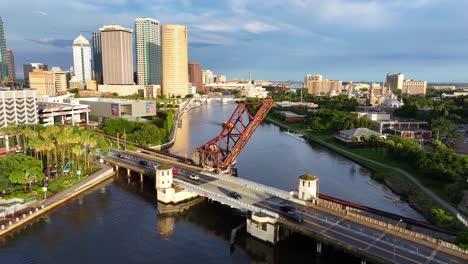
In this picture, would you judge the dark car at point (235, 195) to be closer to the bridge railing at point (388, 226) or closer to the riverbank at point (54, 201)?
the bridge railing at point (388, 226)

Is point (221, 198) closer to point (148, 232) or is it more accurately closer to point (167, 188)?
point (167, 188)

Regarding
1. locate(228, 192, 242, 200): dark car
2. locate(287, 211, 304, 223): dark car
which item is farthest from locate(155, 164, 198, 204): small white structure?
locate(287, 211, 304, 223): dark car

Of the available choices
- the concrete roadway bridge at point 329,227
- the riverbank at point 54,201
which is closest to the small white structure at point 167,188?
the concrete roadway bridge at point 329,227

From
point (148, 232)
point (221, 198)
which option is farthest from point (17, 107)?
point (221, 198)

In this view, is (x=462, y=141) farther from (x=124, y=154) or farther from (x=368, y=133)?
(x=124, y=154)

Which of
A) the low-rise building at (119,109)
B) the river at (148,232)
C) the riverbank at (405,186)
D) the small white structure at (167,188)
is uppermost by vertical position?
the low-rise building at (119,109)

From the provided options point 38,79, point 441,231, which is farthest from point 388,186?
point 38,79
